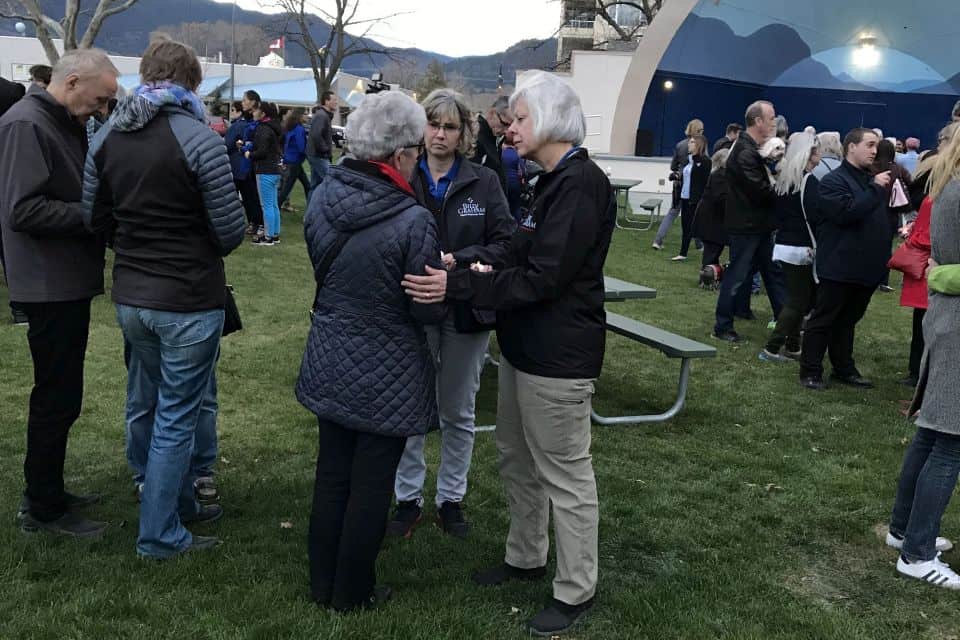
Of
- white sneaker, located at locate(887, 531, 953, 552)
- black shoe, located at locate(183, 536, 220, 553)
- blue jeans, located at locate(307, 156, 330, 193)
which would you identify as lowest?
black shoe, located at locate(183, 536, 220, 553)

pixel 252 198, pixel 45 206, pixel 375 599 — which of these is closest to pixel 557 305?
pixel 375 599

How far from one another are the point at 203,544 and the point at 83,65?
1.94 m

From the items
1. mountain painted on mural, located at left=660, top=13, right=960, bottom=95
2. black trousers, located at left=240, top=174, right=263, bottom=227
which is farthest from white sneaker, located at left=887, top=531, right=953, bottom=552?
mountain painted on mural, located at left=660, top=13, right=960, bottom=95

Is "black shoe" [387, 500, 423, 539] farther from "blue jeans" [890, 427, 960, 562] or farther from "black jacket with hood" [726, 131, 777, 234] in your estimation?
"black jacket with hood" [726, 131, 777, 234]

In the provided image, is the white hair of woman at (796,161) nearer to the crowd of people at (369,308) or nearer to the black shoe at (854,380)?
the black shoe at (854,380)

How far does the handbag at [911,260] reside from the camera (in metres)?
5.99

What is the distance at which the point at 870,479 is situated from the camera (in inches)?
191

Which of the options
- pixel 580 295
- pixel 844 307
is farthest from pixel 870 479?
pixel 580 295

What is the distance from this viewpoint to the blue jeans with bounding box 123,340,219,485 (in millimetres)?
3746

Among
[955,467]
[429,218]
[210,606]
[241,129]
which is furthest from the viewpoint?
[241,129]

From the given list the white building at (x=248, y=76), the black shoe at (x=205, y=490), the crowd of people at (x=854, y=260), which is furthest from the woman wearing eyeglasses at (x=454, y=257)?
the white building at (x=248, y=76)

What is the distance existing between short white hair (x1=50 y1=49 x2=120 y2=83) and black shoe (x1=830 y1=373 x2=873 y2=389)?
5.62 meters

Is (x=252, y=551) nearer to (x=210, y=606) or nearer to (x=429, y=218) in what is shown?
(x=210, y=606)

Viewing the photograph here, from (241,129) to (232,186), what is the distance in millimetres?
9825
